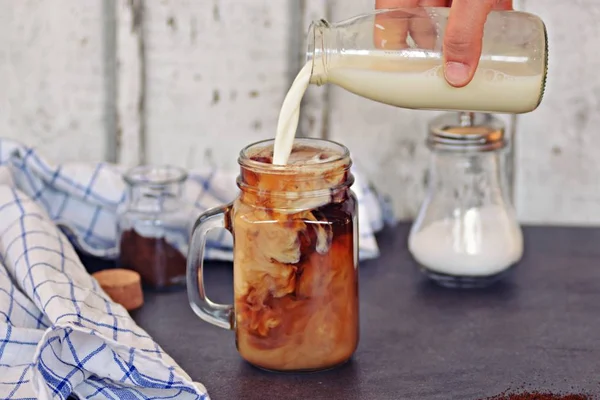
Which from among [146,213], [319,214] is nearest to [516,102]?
[319,214]

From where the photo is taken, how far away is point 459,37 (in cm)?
86

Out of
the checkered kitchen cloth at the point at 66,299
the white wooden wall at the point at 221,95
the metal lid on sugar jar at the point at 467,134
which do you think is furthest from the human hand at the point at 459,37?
the white wooden wall at the point at 221,95

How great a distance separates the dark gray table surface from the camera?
0.89 m

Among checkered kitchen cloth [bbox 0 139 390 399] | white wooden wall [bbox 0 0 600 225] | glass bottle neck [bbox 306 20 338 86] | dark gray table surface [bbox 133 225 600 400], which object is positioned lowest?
dark gray table surface [bbox 133 225 600 400]

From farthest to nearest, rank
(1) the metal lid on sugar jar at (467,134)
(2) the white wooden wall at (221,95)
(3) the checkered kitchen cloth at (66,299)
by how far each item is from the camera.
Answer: (2) the white wooden wall at (221,95) < (1) the metal lid on sugar jar at (467,134) < (3) the checkered kitchen cloth at (66,299)

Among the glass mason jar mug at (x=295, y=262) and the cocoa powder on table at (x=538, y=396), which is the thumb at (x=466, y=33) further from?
the cocoa powder on table at (x=538, y=396)

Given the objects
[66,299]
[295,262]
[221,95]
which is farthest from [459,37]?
[221,95]

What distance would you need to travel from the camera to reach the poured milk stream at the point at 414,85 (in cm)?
89

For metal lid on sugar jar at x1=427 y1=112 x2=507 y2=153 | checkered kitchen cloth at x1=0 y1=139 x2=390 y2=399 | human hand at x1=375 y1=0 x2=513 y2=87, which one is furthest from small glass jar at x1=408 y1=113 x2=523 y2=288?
human hand at x1=375 y1=0 x2=513 y2=87

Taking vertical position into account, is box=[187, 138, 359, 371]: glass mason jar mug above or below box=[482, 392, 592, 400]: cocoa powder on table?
above

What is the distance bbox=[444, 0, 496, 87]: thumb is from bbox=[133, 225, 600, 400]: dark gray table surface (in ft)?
0.97

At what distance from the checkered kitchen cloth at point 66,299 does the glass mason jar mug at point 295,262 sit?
0.09 meters

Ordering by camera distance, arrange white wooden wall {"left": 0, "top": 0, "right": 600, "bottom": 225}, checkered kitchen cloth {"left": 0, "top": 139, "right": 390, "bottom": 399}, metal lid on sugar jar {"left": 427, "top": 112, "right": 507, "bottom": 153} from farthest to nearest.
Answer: white wooden wall {"left": 0, "top": 0, "right": 600, "bottom": 225} < metal lid on sugar jar {"left": 427, "top": 112, "right": 507, "bottom": 153} < checkered kitchen cloth {"left": 0, "top": 139, "right": 390, "bottom": 399}

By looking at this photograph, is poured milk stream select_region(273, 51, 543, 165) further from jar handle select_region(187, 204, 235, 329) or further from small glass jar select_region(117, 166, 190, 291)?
small glass jar select_region(117, 166, 190, 291)
